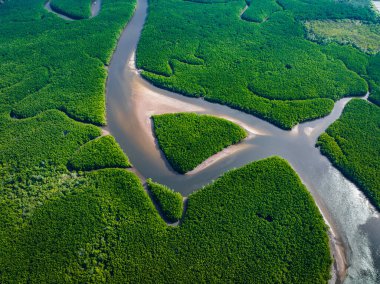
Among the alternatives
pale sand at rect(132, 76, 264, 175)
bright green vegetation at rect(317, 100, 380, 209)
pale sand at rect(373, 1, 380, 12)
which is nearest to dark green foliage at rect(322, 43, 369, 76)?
bright green vegetation at rect(317, 100, 380, 209)

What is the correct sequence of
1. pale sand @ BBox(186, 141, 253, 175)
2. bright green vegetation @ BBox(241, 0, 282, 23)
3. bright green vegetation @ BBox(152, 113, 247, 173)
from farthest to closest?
bright green vegetation @ BBox(241, 0, 282, 23)
bright green vegetation @ BBox(152, 113, 247, 173)
pale sand @ BBox(186, 141, 253, 175)

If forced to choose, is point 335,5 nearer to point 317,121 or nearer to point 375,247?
point 317,121

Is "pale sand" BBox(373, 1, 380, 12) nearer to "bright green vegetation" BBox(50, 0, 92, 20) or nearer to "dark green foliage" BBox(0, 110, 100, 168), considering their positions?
"bright green vegetation" BBox(50, 0, 92, 20)

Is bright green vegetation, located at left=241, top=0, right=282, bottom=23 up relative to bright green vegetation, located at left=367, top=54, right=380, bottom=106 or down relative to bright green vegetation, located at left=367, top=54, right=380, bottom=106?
up

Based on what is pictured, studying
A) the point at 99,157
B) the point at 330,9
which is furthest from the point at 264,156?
the point at 330,9

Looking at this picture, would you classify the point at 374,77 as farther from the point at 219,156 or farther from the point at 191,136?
the point at 191,136

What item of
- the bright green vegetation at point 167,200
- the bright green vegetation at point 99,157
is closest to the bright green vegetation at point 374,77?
the bright green vegetation at point 167,200
